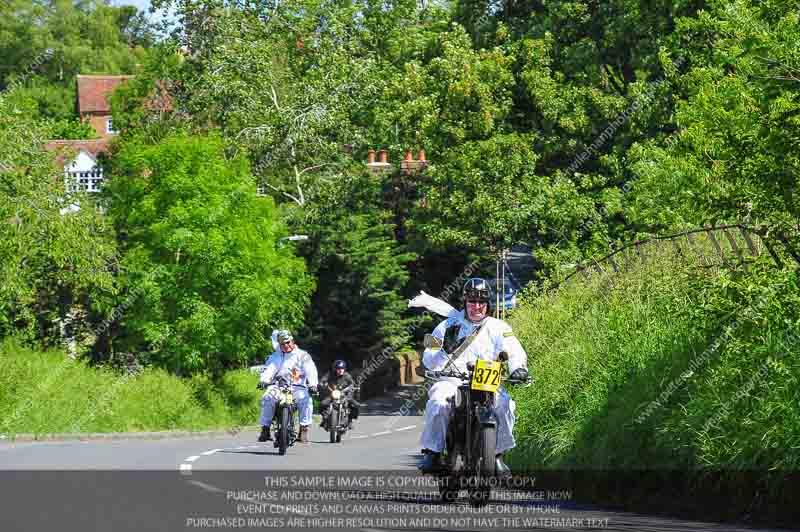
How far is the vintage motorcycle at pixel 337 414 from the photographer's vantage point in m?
30.6

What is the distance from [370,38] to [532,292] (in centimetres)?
4155

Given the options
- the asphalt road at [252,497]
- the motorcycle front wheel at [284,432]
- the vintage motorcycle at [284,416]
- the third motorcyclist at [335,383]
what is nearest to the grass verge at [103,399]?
the third motorcyclist at [335,383]

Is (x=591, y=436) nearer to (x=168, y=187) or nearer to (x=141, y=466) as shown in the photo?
(x=141, y=466)

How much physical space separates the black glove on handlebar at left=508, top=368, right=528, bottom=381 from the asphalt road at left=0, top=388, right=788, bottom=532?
1.21 metres

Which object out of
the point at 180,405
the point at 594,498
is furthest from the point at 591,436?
the point at 180,405

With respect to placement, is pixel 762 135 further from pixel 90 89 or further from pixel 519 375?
pixel 90 89

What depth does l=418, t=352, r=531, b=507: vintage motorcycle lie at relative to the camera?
1309 centimetres

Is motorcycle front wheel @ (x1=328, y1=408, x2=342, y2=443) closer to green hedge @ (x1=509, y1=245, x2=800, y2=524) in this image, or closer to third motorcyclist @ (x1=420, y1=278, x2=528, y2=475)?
green hedge @ (x1=509, y1=245, x2=800, y2=524)

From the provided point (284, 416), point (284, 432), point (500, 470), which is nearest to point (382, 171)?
point (284, 416)

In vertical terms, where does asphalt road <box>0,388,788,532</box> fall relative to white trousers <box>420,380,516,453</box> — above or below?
below

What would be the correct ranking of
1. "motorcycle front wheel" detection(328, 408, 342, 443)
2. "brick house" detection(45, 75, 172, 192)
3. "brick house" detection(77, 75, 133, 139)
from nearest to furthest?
"motorcycle front wheel" detection(328, 408, 342, 443), "brick house" detection(45, 75, 172, 192), "brick house" detection(77, 75, 133, 139)

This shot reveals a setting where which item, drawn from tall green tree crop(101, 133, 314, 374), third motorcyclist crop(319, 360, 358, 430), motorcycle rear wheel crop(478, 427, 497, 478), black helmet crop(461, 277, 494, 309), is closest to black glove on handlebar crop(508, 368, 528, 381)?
black helmet crop(461, 277, 494, 309)

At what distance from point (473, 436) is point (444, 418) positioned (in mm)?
601

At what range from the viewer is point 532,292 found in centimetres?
2517
